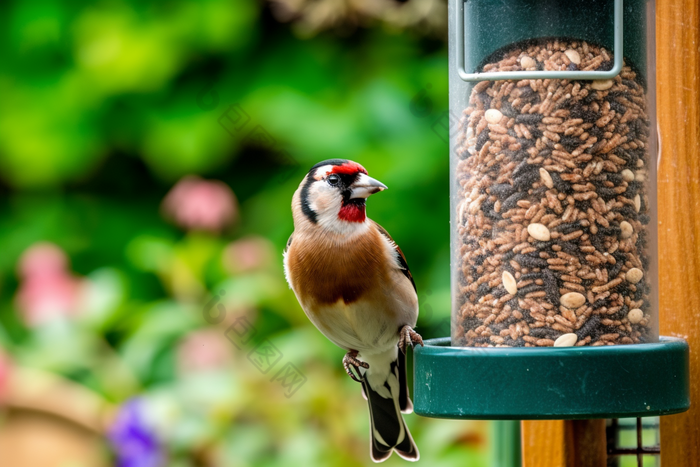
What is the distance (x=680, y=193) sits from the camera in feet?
7.01

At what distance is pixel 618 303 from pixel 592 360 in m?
0.21

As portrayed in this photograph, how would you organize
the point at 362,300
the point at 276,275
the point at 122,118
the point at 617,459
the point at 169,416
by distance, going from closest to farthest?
the point at 617,459 < the point at 362,300 < the point at 169,416 < the point at 276,275 < the point at 122,118

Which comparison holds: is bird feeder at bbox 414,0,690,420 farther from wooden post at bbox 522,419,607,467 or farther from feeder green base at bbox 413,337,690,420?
wooden post at bbox 522,419,607,467

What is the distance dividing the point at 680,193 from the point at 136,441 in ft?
6.96

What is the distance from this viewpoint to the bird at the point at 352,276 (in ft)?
8.73

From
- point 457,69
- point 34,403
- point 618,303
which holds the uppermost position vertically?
point 457,69

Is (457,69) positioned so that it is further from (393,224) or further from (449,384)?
(393,224)

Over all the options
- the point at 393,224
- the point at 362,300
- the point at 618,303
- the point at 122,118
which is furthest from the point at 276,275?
the point at 618,303

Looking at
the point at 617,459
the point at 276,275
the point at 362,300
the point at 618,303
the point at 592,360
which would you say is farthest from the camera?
the point at 276,275

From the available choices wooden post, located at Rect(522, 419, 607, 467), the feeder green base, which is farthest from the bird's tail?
the feeder green base

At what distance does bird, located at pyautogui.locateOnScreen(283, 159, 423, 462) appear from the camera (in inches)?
105

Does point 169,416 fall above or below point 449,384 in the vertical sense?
below

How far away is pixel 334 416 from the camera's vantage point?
11.2ft

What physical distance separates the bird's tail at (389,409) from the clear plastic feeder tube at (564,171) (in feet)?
2.57
